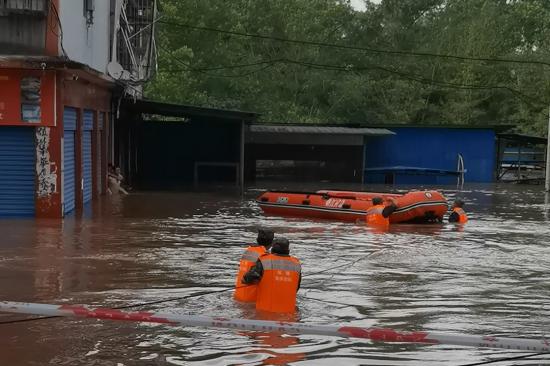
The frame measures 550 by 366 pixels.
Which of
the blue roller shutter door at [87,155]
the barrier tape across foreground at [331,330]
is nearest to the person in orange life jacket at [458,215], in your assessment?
the blue roller shutter door at [87,155]

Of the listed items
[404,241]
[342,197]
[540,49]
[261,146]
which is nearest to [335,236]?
[404,241]

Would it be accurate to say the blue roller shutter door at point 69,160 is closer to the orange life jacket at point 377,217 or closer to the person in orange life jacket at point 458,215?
the orange life jacket at point 377,217

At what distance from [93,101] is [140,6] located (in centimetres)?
687

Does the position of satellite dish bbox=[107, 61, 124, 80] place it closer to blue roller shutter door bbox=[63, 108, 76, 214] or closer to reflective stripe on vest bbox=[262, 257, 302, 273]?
blue roller shutter door bbox=[63, 108, 76, 214]

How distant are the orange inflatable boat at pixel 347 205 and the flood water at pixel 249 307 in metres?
0.51

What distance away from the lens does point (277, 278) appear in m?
8.86

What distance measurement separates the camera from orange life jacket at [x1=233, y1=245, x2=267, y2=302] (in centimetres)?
925

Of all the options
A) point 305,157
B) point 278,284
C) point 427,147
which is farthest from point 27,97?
point 427,147

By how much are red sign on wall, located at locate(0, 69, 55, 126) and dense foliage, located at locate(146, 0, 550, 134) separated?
26.0 meters

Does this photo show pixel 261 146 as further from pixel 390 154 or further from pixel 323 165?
pixel 390 154

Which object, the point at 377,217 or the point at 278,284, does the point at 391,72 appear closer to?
the point at 377,217

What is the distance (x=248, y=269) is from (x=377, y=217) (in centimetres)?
977

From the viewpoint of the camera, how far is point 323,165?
37.1m

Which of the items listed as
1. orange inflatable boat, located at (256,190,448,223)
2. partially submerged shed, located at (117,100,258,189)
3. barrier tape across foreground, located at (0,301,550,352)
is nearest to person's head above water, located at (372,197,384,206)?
orange inflatable boat, located at (256,190,448,223)
